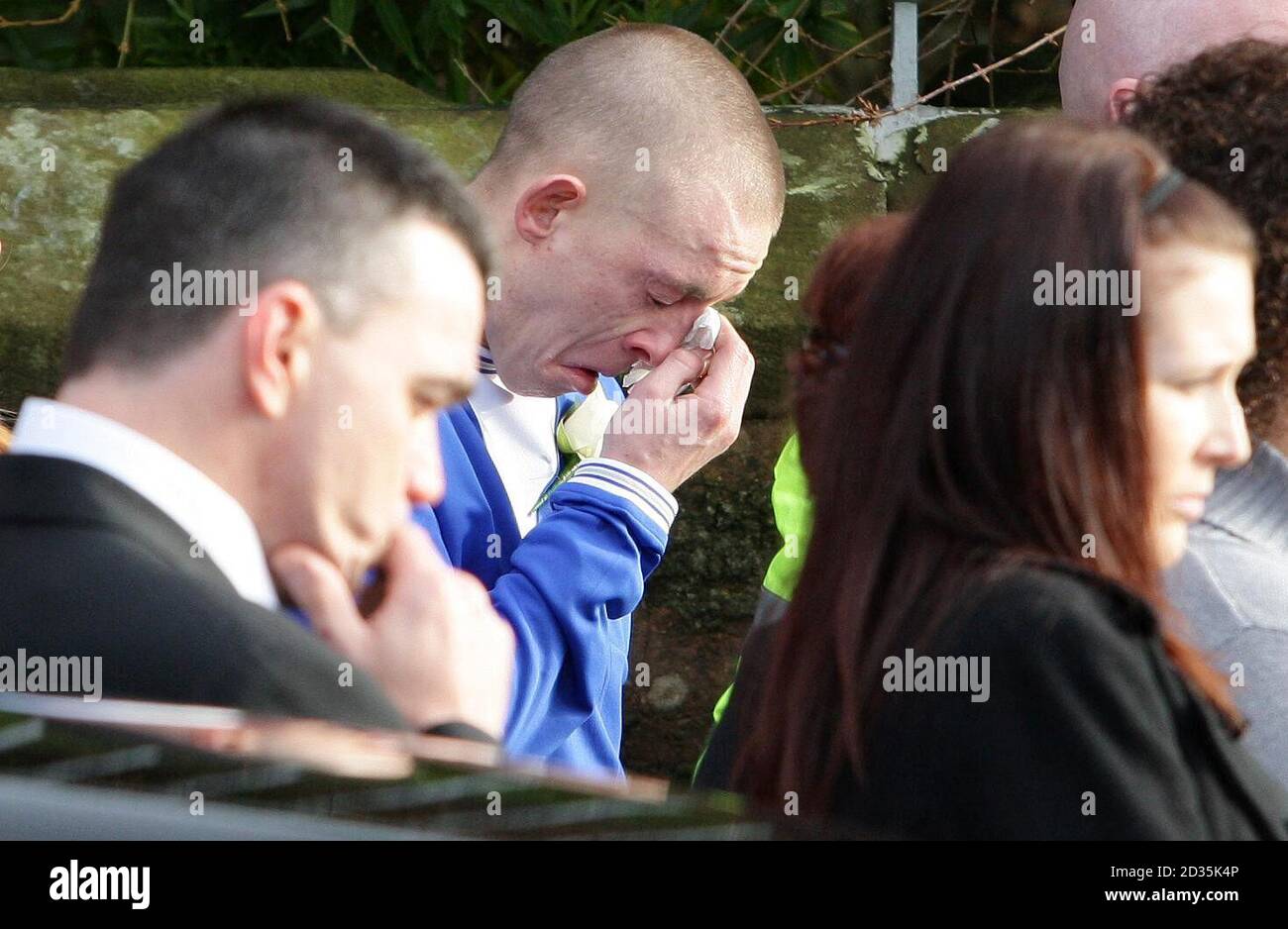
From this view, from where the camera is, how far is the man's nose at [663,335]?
110 inches

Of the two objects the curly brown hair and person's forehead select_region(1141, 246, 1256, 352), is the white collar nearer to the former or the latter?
person's forehead select_region(1141, 246, 1256, 352)

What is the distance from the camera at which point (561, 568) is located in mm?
2328

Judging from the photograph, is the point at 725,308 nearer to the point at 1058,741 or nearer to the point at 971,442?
the point at 971,442

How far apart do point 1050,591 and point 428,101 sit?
9.90ft

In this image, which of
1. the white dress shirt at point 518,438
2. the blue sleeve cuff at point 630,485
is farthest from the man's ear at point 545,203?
the blue sleeve cuff at point 630,485

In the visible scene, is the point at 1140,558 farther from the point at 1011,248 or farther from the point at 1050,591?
the point at 1011,248

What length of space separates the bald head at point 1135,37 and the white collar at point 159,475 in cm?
167

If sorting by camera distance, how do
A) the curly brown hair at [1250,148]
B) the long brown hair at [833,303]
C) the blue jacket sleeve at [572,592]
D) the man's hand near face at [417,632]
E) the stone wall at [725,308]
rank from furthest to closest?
the stone wall at [725,308], the blue jacket sleeve at [572,592], the curly brown hair at [1250,148], the long brown hair at [833,303], the man's hand near face at [417,632]

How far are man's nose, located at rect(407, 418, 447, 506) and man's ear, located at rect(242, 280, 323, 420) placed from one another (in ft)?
0.44

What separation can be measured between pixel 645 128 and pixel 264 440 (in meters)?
1.45

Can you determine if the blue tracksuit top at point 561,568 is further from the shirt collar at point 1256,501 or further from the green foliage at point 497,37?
the green foliage at point 497,37

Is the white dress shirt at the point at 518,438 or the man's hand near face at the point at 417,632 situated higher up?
the white dress shirt at the point at 518,438

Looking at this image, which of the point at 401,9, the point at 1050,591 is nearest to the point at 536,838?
the point at 1050,591

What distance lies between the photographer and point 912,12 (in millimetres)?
3979
